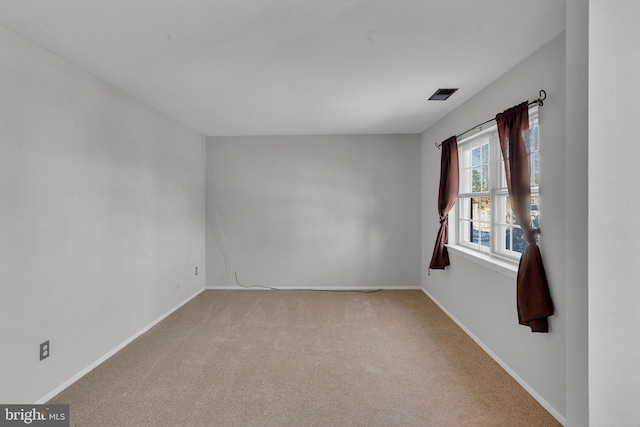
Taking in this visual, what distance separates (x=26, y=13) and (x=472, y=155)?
3.85 meters

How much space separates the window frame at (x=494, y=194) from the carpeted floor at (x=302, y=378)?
2.91 ft

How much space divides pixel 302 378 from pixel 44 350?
1.79 metres

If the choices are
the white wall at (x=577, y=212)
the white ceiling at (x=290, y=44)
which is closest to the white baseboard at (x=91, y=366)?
the white ceiling at (x=290, y=44)

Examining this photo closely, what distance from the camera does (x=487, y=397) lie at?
85.7 inches

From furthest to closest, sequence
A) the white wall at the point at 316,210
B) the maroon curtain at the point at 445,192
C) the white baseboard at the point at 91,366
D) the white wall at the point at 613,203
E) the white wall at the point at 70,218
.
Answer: the white wall at the point at 316,210 < the maroon curtain at the point at 445,192 < the white baseboard at the point at 91,366 < the white wall at the point at 70,218 < the white wall at the point at 613,203

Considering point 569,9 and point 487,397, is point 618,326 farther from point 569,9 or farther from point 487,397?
point 569,9

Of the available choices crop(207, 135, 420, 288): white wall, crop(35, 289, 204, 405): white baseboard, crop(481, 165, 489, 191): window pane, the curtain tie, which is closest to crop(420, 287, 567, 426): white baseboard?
the curtain tie

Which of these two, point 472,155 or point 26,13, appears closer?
point 26,13

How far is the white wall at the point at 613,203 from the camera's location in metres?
1.34

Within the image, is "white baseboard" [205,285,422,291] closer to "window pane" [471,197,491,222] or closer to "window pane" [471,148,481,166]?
"window pane" [471,197,491,222]

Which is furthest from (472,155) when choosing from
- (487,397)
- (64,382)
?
(64,382)

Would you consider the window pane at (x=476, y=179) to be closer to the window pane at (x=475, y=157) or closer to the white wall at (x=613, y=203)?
the window pane at (x=475, y=157)

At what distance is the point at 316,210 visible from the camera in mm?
4918

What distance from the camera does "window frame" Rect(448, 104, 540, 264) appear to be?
7.59ft
